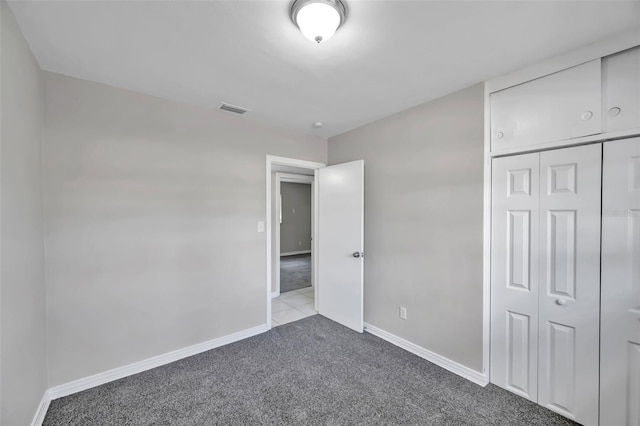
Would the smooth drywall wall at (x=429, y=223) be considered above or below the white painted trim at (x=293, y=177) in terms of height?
below

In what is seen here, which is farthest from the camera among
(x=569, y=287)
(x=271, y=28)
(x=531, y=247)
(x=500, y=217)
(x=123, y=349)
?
(x=123, y=349)

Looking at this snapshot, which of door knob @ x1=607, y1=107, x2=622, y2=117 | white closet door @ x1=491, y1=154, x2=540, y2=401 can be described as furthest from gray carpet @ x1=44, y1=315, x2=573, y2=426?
door knob @ x1=607, y1=107, x2=622, y2=117

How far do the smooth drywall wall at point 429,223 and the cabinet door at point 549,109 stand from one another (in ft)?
0.52

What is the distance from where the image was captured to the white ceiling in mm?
1365

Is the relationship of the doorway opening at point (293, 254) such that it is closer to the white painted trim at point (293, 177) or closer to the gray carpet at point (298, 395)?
the white painted trim at point (293, 177)

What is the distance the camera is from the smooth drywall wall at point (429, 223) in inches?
86.5

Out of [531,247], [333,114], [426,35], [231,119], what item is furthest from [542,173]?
[231,119]

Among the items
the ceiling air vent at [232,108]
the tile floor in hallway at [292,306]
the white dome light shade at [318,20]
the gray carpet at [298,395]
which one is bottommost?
the tile floor in hallway at [292,306]

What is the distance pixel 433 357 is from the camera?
245cm

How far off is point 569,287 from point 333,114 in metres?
2.43

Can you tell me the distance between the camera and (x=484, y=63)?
1.86m

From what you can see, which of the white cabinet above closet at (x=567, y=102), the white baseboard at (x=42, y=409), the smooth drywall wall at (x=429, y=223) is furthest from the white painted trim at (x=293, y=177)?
the white baseboard at (x=42, y=409)

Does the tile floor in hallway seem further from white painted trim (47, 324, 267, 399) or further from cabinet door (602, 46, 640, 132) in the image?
cabinet door (602, 46, 640, 132)

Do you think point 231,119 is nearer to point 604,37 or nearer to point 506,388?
point 604,37
